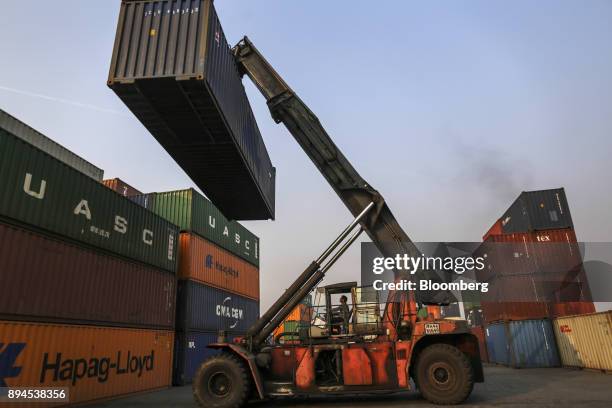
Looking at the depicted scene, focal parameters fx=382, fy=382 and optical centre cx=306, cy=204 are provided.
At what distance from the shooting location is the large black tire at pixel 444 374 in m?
9.48

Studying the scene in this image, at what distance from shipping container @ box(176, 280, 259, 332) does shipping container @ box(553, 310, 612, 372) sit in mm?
17890

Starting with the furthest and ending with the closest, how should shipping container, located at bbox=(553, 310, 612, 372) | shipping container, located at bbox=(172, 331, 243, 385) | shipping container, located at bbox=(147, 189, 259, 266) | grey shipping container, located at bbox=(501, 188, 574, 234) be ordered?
1. grey shipping container, located at bbox=(501, 188, 574, 234)
2. shipping container, located at bbox=(147, 189, 259, 266)
3. shipping container, located at bbox=(172, 331, 243, 385)
4. shipping container, located at bbox=(553, 310, 612, 372)

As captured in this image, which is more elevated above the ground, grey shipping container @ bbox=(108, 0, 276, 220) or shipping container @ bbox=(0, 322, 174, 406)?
grey shipping container @ bbox=(108, 0, 276, 220)

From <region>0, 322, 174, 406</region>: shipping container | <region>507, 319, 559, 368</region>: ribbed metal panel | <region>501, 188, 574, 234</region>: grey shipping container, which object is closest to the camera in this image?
<region>0, 322, 174, 406</region>: shipping container

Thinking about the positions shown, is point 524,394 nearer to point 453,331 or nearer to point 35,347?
point 453,331

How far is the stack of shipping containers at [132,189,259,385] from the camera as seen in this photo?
60.6 ft

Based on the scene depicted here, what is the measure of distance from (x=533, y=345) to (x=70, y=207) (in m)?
23.0

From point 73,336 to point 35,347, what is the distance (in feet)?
4.49

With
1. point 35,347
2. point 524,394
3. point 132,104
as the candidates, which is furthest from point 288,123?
point 524,394

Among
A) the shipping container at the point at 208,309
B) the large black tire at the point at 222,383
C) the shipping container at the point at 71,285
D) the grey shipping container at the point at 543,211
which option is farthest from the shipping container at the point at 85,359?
the grey shipping container at the point at 543,211

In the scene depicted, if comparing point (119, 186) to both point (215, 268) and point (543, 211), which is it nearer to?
point (215, 268)

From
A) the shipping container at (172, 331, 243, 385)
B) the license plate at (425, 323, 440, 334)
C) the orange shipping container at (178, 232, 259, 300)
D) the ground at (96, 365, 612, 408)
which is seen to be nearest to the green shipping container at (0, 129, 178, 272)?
the orange shipping container at (178, 232, 259, 300)

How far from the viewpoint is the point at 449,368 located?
31.8 feet

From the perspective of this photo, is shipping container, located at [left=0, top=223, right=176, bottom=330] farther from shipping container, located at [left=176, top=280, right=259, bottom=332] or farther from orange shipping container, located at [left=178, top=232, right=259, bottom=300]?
orange shipping container, located at [left=178, top=232, right=259, bottom=300]
